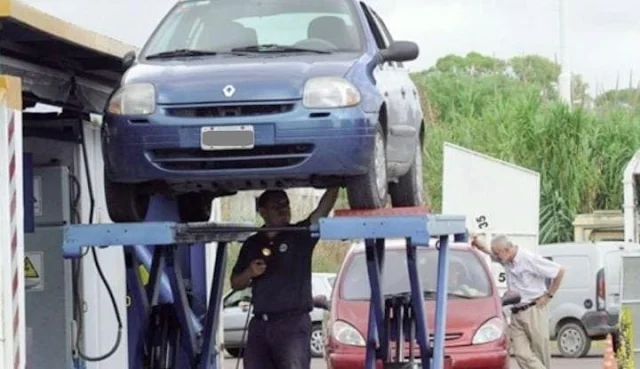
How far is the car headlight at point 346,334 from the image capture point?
41.5ft

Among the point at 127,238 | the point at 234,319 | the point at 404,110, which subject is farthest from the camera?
the point at 234,319

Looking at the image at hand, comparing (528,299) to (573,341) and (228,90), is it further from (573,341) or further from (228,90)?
(573,341)

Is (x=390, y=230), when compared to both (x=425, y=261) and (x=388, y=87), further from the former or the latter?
(x=425, y=261)

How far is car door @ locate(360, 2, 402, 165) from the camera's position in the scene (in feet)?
27.3

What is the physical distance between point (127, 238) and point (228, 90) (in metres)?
0.97

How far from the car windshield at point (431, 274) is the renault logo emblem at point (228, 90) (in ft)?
17.9

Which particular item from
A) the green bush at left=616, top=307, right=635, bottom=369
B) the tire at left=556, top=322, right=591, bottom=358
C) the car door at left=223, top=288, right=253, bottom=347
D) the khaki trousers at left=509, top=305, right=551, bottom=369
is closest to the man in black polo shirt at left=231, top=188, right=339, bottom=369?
the green bush at left=616, top=307, right=635, bottom=369

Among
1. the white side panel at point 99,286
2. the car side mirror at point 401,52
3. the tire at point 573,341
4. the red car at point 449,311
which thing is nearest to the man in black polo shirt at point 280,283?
the white side panel at point 99,286

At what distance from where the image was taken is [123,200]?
798 cm

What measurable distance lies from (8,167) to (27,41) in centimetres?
198

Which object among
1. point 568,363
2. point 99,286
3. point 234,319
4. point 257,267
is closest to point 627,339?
point 257,267

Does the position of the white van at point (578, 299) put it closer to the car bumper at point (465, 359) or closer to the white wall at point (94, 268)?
the car bumper at point (465, 359)

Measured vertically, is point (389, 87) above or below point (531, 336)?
above

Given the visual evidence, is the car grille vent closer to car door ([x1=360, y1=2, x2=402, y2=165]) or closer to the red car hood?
car door ([x1=360, y1=2, x2=402, y2=165])
